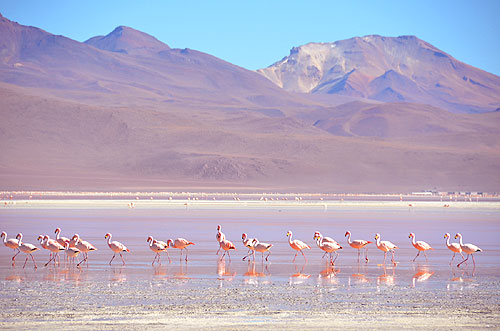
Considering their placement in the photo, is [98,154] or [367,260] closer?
[367,260]

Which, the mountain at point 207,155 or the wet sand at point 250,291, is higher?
the mountain at point 207,155

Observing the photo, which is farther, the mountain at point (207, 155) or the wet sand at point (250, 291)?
the mountain at point (207, 155)

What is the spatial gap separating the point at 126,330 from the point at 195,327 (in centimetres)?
92

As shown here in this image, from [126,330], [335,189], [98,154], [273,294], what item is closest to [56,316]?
[126,330]

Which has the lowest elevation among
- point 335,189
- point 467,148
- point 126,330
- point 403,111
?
point 126,330

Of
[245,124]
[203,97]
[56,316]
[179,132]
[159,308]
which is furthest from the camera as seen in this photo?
[203,97]

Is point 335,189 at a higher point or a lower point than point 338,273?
higher

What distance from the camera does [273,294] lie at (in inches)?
538

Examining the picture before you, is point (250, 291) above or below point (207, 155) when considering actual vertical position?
below

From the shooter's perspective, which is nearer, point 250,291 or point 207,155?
point 250,291

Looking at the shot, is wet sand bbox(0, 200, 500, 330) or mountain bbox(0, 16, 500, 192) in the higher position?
mountain bbox(0, 16, 500, 192)

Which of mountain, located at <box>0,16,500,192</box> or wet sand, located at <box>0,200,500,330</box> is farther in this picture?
mountain, located at <box>0,16,500,192</box>

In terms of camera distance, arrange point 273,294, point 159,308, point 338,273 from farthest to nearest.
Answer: point 338,273 → point 273,294 → point 159,308

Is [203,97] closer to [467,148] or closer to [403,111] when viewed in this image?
[403,111]
